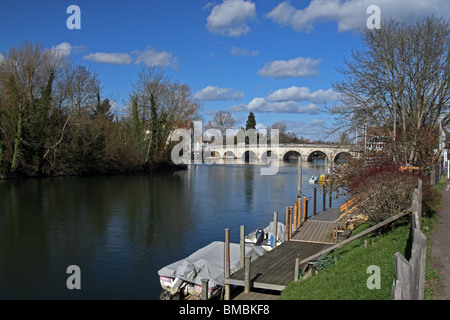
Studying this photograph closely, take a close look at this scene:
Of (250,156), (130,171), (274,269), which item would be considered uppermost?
(250,156)

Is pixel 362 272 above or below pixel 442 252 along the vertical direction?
below

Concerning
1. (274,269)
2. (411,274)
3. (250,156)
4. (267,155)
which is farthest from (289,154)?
(411,274)

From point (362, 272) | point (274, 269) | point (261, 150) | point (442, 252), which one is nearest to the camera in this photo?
point (362, 272)

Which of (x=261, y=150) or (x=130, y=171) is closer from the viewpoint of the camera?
(x=130, y=171)

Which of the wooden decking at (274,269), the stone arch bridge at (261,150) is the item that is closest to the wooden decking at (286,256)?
the wooden decking at (274,269)

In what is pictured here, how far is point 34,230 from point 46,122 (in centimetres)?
2874

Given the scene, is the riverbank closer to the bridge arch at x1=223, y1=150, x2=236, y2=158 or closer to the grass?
the bridge arch at x1=223, y1=150, x2=236, y2=158

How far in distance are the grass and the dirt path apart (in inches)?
5.7

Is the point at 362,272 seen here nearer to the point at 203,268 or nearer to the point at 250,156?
the point at 203,268

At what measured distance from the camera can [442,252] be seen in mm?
10625

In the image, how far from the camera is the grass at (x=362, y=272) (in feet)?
29.2

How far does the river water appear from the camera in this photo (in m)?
15.7

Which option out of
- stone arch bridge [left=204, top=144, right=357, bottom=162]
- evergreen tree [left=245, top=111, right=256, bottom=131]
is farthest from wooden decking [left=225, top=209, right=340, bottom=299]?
evergreen tree [left=245, top=111, right=256, bottom=131]

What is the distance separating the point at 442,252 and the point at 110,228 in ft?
59.5
